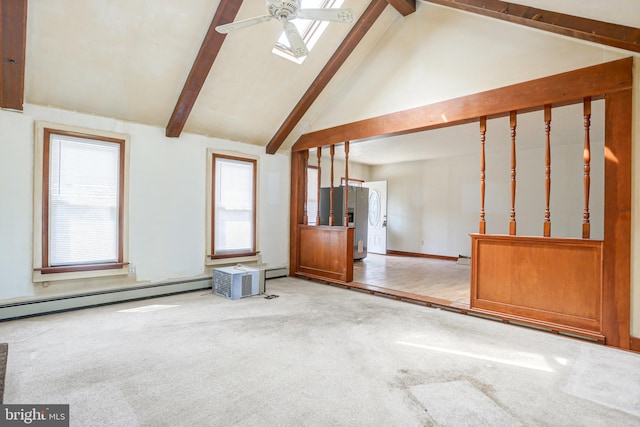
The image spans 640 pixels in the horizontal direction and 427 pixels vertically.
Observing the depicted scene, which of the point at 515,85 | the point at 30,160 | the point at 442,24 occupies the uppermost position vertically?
the point at 442,24

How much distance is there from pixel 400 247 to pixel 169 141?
6.86 meters

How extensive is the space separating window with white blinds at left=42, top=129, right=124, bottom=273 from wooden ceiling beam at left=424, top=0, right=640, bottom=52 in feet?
14.6

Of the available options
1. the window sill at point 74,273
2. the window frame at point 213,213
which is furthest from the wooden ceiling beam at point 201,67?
the window sill at point 74,273

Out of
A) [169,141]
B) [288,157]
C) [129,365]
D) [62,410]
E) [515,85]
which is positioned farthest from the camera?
[288,157]

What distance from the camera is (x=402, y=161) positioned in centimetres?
945

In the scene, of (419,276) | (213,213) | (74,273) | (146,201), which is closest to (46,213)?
(74,273)

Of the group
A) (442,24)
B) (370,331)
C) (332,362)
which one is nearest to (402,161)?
(442,24)

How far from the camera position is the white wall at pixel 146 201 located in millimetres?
3555

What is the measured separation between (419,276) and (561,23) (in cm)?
432

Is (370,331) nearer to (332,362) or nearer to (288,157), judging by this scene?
(332,362)

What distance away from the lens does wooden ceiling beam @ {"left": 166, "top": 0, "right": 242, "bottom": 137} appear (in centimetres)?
346

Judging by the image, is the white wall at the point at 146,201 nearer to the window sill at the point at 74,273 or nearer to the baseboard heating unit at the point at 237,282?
the window sill at the point at 74,273

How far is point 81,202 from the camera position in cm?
399

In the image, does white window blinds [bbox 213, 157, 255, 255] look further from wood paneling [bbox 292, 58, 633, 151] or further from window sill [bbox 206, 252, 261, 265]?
wood paneling [bbox 292, 58, 633, 151]
